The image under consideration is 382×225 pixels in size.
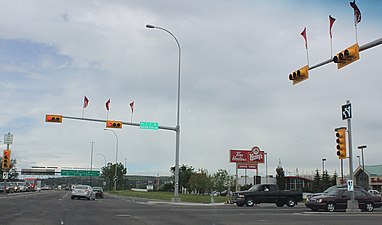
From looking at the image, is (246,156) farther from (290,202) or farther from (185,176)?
(185,176)

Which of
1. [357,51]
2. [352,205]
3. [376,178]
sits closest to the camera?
[357,51]

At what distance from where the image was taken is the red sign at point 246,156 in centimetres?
4769

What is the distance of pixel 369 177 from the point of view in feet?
251

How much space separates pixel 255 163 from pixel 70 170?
8583cm

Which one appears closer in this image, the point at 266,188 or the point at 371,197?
the point at 371,197

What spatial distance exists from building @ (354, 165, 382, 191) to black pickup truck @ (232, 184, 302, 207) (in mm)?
44330

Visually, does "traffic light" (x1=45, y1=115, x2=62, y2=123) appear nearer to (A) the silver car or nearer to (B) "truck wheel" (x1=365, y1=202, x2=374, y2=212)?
(A) the silver car

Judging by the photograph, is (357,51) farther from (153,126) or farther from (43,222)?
(153,126)

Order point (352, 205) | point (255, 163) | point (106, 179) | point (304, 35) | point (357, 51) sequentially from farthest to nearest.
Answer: point (106, 179) < point (255, 163) < point (352, 205) < point (304, 35) < point (357, 51)

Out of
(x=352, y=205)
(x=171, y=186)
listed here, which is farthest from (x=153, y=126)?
(x=171, y=186)

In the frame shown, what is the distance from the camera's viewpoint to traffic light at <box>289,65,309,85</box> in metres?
19.5

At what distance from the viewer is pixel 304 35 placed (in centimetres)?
2241

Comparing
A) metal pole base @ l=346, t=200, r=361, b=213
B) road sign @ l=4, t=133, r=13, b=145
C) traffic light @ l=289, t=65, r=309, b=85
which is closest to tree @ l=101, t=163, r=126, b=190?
road sign @ l=4, t=133, r=13, b=145

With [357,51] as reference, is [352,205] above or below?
below
